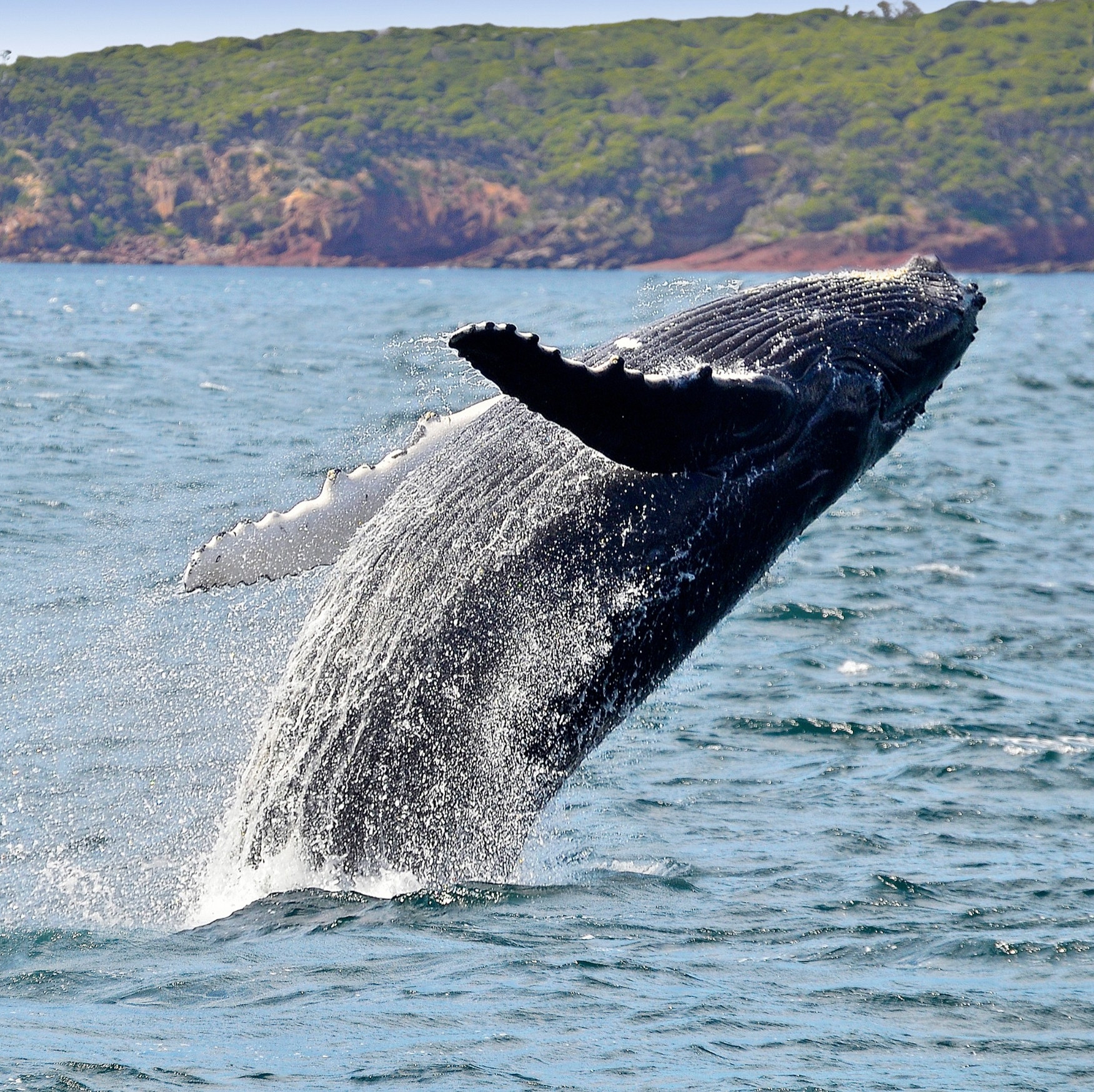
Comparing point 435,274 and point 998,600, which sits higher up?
point 435,274

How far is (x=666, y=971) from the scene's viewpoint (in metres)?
6.99

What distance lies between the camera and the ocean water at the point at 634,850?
613 cm

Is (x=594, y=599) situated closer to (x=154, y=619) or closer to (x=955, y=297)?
(x=955, y=297)

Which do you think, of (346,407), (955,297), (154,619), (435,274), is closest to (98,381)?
(346,407)

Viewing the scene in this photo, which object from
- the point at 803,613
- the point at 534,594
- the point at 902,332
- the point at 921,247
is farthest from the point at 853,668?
the point at 921,247

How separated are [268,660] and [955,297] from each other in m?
6.90

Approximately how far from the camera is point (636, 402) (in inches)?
240

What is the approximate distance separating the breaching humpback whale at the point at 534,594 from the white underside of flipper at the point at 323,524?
0.49 m

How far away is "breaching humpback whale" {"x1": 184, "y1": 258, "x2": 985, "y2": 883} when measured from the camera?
736 centimetres

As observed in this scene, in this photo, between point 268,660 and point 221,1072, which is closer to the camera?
point 221,1072

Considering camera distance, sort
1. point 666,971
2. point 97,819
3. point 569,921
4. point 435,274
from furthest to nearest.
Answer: point 435,274, point 97,819, point 569,921, point 666,971

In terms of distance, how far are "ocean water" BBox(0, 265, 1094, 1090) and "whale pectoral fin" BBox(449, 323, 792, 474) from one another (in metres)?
2.35

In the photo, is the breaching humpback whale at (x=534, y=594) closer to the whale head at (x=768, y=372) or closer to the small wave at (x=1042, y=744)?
the whale head at (x=768, y=372)

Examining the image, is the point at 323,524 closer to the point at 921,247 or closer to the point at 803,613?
the point at 803,613
